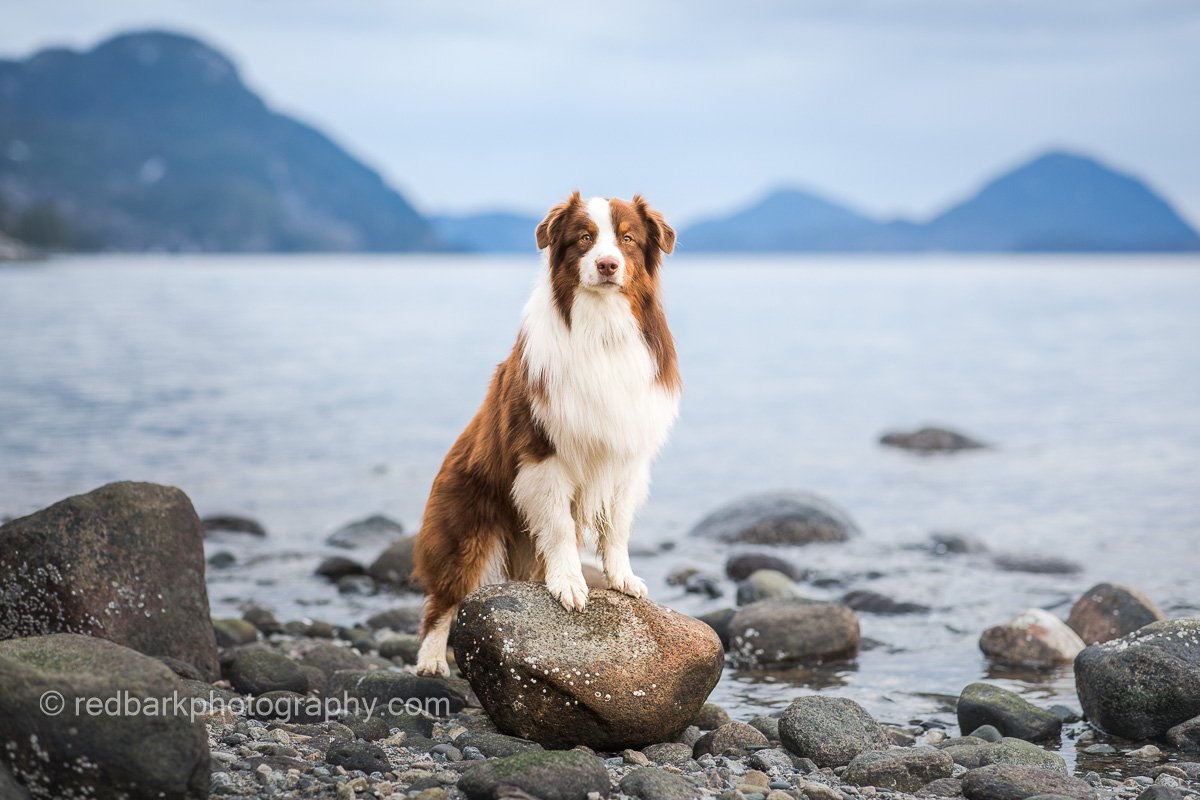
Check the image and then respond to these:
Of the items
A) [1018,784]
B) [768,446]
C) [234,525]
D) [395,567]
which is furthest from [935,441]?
[1018,784]

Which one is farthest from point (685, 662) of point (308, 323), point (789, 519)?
point (308, 323)

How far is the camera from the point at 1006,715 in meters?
6.89

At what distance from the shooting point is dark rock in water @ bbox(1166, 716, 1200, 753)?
21.4 feet

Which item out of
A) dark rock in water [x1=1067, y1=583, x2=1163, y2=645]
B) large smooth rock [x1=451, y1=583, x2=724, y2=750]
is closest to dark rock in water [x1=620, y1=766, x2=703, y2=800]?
large smooth rock [x1=451, y1=583, x2=724, y2=750]

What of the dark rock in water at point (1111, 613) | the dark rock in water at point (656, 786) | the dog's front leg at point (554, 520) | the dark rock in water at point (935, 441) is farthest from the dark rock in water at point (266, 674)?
the dark rock in water at point (935, 441)

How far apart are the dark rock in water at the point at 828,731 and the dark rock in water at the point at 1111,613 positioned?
11.0 feet

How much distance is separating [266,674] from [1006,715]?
462cm

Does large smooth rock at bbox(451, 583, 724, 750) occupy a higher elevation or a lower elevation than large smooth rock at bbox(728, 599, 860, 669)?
higher

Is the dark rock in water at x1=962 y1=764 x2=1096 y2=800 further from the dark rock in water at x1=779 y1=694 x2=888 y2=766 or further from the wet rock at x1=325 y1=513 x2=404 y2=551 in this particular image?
the wet rock at x1=325 y1=513 x2=404 y2=551

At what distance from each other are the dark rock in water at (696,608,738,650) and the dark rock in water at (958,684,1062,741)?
6.87 feet

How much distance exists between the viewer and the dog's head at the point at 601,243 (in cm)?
555

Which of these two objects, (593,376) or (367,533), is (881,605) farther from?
(367,533)

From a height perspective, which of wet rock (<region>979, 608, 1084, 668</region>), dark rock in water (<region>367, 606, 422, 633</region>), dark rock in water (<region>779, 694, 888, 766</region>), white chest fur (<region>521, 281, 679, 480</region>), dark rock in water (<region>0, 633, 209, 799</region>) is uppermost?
white chest fur (<region>521, 281, 679, 480</region>)

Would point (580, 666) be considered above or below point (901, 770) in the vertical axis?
above
